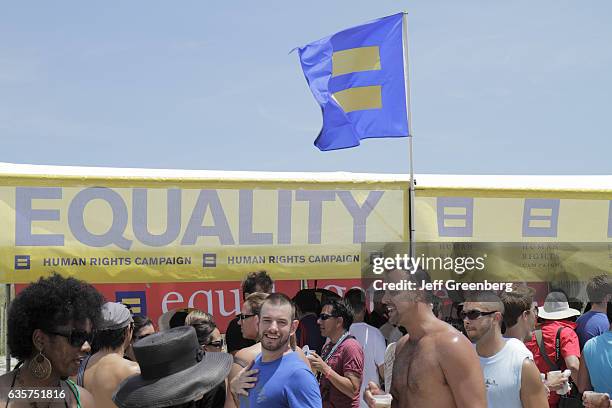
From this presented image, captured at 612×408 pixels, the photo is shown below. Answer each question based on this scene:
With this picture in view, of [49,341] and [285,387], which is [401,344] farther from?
[49,341]

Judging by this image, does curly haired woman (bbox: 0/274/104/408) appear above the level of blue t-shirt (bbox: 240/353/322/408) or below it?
above

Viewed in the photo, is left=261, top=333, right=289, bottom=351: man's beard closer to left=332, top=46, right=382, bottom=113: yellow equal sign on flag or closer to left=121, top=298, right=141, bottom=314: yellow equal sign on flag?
left=121, top=298, right=141, bottom=314: yellow equal sign on flag

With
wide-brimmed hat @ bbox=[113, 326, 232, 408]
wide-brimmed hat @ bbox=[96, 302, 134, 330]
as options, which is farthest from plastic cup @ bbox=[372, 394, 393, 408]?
wide-brimmed hat @ bbox=[96, 302, 134, 330]

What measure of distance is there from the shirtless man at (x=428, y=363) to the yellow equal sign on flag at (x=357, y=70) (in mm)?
4863

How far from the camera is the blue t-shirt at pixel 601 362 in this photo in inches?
218

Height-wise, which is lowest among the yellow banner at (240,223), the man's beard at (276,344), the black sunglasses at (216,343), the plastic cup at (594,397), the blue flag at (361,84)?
the plastic cup at (594,397)

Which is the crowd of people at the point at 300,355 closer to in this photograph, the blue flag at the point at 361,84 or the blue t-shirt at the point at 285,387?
the blue t-shirt at the point at 285,387

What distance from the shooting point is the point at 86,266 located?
23.9 ft

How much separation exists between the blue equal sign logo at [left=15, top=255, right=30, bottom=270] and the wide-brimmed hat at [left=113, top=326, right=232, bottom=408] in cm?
443

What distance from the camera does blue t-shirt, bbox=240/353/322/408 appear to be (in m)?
4.01

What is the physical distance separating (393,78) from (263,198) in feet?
9.17

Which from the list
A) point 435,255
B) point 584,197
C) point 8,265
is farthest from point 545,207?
point 8,265

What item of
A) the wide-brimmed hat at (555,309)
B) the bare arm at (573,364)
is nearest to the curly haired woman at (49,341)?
the bare arm at (573,364)

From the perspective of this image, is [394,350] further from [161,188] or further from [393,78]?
[393,78]
